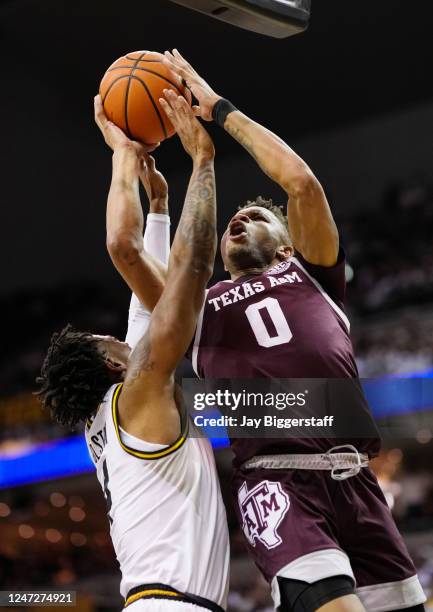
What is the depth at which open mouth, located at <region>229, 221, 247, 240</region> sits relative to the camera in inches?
132

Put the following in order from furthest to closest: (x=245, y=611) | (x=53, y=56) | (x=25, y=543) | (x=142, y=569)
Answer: (x=25, y=543), (x=53, y=56), (x=245, y=611), (x=142, y=569)

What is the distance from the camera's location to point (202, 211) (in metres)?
3.02

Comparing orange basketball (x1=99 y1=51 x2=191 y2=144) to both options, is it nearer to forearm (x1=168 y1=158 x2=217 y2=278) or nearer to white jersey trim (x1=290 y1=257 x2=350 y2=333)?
forearm (x1=168 y1=158 x2=217 y2=278)

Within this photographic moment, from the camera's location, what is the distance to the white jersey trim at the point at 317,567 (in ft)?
8.92

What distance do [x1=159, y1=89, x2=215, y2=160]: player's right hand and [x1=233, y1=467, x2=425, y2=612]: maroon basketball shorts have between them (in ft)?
3.72

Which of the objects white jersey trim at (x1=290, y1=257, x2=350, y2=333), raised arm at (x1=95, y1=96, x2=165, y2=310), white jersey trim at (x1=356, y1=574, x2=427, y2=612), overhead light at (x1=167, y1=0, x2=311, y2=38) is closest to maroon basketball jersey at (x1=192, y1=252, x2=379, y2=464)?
white jersey trim at (x1=290, y1=257, x2=350, y2=333)

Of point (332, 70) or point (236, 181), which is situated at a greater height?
point (332, 70)

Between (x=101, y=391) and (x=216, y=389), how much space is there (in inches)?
16.7

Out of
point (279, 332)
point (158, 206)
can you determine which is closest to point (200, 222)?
point (279, 332)

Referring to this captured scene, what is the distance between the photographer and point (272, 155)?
305cm

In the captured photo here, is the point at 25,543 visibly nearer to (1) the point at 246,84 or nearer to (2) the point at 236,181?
(2) the point at 236,181

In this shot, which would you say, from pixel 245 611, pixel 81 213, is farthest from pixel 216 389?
pixel 81 213

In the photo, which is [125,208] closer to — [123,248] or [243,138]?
[123,248]

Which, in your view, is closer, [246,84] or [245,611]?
[245,611]
